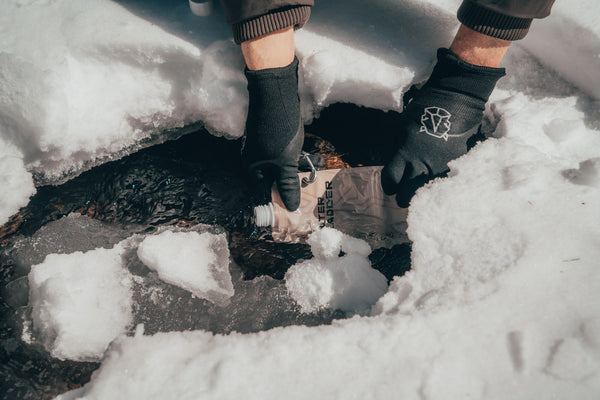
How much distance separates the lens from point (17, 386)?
824 mm

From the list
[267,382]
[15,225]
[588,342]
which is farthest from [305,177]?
[15,225]

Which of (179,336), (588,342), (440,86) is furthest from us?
(440,86)

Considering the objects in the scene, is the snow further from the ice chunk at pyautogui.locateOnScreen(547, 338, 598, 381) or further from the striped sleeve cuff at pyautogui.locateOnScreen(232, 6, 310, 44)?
the striped sleeve cuff at pyautogui.locateOnScreen(232, 6, 310, 44)

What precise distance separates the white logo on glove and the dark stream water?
0.18m

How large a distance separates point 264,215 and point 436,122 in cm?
56

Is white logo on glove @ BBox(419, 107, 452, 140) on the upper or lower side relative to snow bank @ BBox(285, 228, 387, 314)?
upper

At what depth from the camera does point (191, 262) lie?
36.9 inches

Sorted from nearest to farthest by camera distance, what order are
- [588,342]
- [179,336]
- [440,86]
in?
[588,342]
[179,336]
[440,86]

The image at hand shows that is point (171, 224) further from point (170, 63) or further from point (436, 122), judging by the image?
point (436, 122)

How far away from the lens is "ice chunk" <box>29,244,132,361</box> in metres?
0.83

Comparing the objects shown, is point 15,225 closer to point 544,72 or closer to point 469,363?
point 469,363

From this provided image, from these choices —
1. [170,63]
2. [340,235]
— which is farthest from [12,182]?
[340,235]

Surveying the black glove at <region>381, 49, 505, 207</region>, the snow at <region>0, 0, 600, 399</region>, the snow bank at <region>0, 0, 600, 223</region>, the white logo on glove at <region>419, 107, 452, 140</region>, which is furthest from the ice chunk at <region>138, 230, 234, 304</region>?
the white logo on glove at <region>419, 107, 452, 140</region>

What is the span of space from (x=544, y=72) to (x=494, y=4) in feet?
1.30
